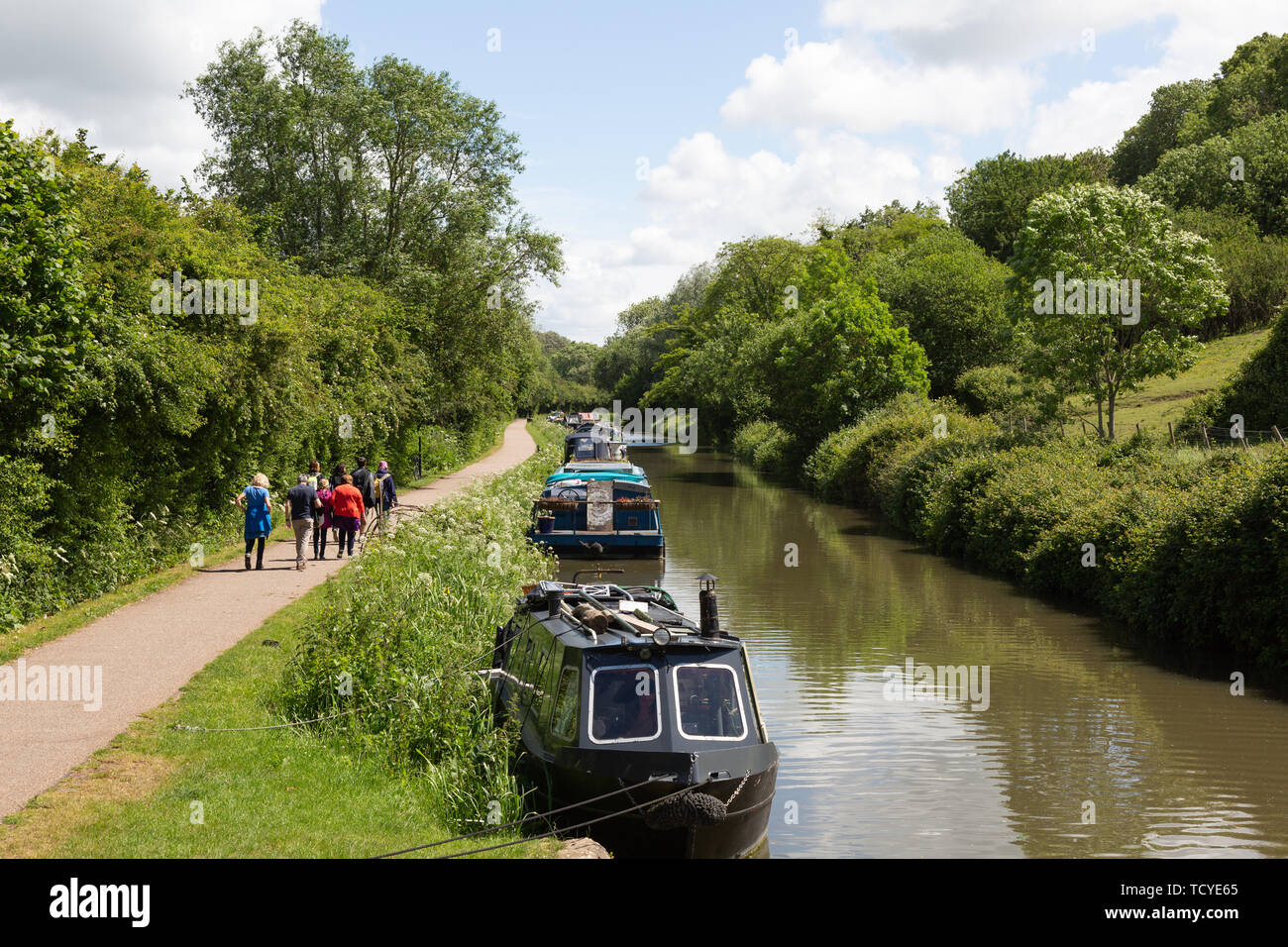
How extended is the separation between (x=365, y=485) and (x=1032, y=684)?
14.8 m

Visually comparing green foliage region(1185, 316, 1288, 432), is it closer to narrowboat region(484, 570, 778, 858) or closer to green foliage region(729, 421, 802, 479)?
green foliage region(729, 421, 802, 479)

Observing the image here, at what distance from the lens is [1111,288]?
29.2 metres

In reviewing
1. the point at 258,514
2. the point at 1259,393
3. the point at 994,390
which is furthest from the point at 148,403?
the point at 994,390

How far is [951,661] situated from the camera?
17.9 metres

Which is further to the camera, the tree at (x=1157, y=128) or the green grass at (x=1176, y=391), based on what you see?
the tree at (x=1157, y=128)

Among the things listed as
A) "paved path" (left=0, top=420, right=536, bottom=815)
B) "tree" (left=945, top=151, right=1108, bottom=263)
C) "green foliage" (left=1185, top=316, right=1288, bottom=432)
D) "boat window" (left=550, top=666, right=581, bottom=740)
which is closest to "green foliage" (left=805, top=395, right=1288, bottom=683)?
A: "green foliage" (left=1185, top=316, right=1288, bottom=432)

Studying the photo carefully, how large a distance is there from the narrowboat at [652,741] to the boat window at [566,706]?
0.01 metres

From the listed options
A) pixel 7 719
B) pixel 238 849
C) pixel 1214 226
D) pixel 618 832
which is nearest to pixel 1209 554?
pixel 618 832

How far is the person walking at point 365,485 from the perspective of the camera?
24.4 m

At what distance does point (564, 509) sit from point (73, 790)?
16.0 metres

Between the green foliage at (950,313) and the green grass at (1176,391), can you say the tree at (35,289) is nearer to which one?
the green grass at (1176,391)

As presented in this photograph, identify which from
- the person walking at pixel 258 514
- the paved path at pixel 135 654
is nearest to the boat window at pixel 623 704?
the paved path at pixel 135 654

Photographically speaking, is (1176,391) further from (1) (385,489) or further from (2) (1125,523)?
(1) (385,489)

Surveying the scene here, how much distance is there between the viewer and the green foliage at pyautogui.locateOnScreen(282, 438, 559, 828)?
10344mm
